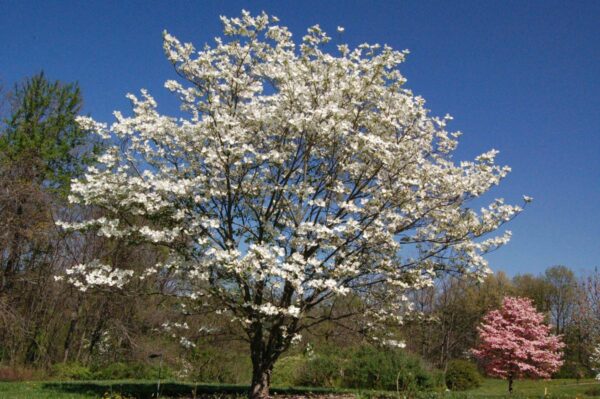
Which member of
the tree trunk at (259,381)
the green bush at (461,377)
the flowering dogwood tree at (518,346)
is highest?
the flowering dogwood tree at (518,346)

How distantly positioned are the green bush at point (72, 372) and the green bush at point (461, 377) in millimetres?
15459

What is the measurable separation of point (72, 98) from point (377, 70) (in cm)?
2183

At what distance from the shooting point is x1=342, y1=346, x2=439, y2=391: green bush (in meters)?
17.9

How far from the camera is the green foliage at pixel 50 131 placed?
987 inches

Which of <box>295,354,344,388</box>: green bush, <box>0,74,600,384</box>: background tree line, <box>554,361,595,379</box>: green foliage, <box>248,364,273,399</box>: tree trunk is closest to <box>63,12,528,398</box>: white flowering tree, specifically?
<box>248,364,273,399</box>: tree trunk

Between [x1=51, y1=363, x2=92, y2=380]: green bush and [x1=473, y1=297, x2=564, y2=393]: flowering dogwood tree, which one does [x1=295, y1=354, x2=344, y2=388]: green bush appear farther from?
[x1=51, y1=363, x2=92, y2=380]: green bush

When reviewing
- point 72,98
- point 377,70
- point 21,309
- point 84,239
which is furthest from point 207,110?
point 72,98

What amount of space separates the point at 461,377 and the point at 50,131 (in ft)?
75.5

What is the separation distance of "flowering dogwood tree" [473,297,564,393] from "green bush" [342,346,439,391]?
200 inches

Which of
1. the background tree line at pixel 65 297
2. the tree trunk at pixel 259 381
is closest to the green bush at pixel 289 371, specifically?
the background tree line at pixel 65 297

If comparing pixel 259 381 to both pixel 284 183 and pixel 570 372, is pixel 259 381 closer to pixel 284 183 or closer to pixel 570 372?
pixel 284 183

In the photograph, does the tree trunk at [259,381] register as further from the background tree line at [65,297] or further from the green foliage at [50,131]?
the green foliage at [50,131]

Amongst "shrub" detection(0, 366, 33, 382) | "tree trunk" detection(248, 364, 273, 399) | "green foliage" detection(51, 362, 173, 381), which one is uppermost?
"tree trunk" detection(248, 364, 273, 399)

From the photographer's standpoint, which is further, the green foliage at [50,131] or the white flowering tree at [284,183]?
the green foliage at [50,131]
